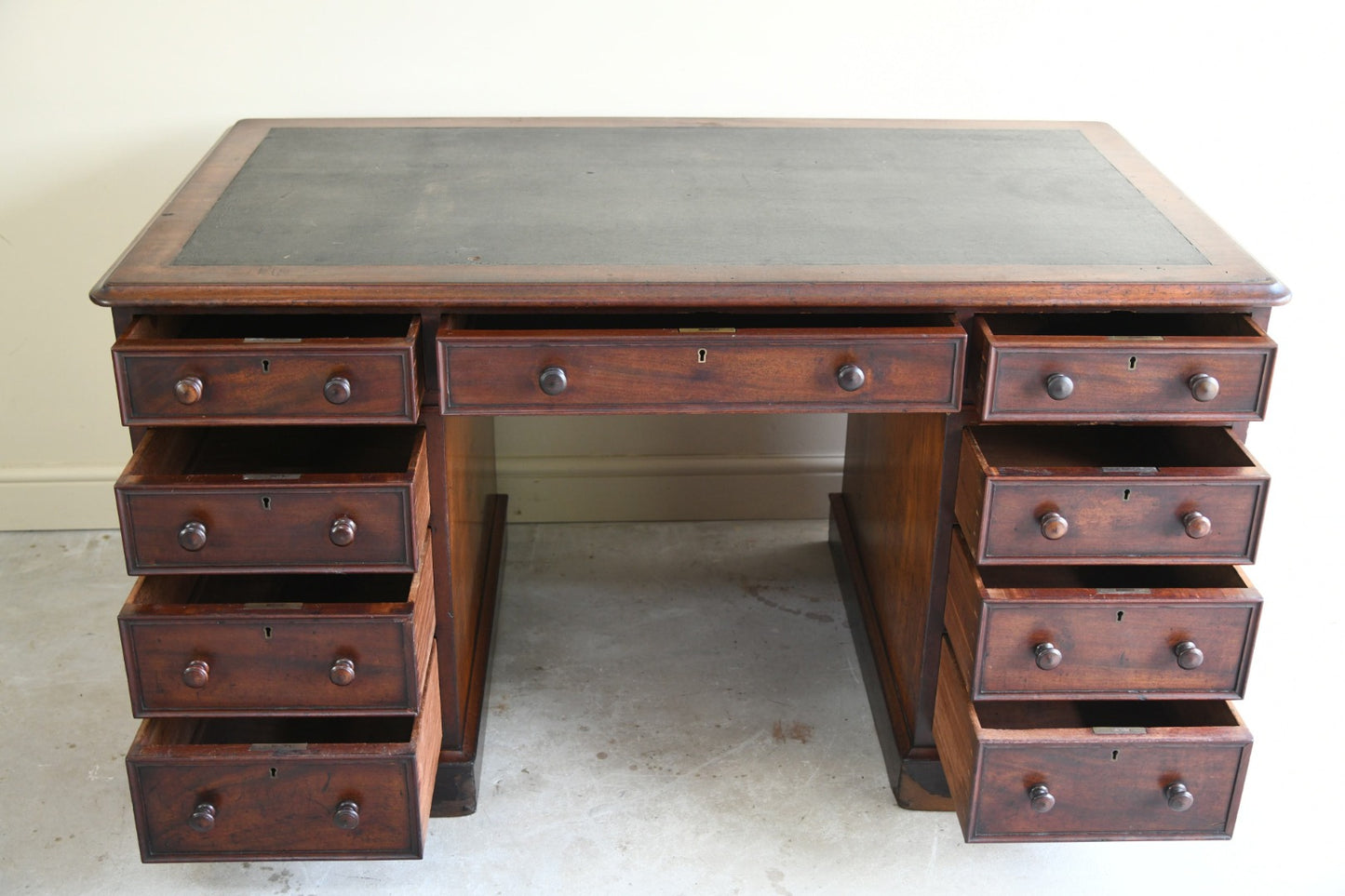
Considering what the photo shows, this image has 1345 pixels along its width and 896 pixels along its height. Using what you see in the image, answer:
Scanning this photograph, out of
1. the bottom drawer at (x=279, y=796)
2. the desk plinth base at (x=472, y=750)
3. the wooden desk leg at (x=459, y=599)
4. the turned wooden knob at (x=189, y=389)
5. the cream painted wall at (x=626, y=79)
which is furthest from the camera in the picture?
the cream painted wall at (x=626, y=79)

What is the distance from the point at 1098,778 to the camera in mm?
1713

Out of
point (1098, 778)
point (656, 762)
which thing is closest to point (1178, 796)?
point (1098, 778)

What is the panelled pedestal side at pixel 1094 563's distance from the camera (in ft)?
5.35

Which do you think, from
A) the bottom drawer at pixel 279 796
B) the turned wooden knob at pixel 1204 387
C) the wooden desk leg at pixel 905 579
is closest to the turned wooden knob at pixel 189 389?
the bottom drawer at pixel 279 796

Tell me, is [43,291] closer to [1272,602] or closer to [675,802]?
[675,802]

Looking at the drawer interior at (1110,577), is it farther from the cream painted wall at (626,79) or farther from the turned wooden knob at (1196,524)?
the cream painted wall at (626,79)

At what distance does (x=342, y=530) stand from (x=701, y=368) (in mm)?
460

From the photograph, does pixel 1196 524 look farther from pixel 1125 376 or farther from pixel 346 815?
pixel 346 815

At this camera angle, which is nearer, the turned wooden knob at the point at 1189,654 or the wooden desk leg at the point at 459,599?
the turned wooden knob at the point at 1189,654

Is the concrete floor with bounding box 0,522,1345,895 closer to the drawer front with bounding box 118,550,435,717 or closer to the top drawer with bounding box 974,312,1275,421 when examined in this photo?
the drawer front with bounding box 118,550,435,717

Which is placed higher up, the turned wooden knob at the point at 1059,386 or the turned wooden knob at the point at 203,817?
the turned wooden knob at the point at 1059,386

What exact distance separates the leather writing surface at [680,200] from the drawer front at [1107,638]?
404mm

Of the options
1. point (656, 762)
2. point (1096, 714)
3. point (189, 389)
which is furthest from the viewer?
point (656, 762)

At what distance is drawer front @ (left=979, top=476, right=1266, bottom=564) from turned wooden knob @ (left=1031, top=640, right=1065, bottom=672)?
105 millimetres
